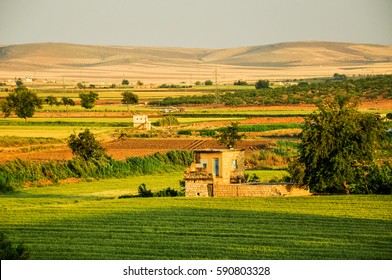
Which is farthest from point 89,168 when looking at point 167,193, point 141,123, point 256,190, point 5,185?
point 141,123

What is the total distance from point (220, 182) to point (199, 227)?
27.9 feet

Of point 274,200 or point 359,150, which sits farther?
point 359,150

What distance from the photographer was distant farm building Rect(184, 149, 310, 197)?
33.5m

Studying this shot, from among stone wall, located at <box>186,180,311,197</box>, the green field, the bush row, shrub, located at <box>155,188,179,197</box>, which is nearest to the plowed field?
the bush row

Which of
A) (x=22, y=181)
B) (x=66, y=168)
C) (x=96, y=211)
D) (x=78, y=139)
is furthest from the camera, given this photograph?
(x=78, y=139)

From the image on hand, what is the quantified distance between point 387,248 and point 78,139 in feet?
89.1

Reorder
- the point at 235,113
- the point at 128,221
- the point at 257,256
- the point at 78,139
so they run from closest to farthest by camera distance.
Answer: the point at 257,256 → the point at 128,221 → the point at 78,139 → the point at 235,113

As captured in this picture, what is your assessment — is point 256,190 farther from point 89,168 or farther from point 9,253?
point 9,253

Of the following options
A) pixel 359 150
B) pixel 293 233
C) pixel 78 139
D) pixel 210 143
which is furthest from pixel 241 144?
pixel 293 233

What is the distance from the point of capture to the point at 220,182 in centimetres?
3469

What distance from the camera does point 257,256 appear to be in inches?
852

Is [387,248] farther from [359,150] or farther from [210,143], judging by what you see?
[210,143]

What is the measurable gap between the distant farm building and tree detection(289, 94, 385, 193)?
0.65 m

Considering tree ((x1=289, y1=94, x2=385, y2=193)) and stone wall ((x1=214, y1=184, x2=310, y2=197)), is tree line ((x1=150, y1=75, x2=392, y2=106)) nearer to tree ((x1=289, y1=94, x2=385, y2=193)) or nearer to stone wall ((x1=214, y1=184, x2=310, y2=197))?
tree ((x1=289, y1=94, x2=385, y2=193))
